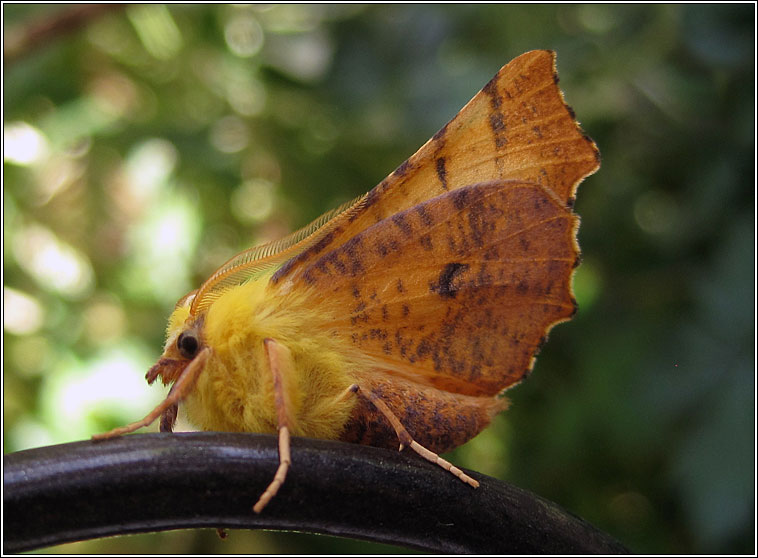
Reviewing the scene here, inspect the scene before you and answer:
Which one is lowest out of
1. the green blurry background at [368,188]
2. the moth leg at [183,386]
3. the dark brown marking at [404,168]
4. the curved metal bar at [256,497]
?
the curved metal bar at [256,497]

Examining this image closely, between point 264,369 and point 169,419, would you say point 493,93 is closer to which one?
point 264,369

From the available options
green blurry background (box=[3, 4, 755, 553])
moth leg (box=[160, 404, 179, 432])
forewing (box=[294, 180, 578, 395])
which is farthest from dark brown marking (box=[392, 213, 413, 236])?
green blurry background (box=[3, 4, 755, 553])

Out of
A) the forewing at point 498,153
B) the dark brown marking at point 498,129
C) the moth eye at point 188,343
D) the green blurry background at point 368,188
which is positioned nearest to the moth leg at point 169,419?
the moth eye at point 188,343

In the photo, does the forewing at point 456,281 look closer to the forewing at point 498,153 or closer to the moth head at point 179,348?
the forewing at point 498,153

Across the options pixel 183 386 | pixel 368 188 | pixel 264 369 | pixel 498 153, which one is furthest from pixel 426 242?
pixel 368 188

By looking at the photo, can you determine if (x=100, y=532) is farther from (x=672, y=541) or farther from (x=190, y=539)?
(x=672, y=541)

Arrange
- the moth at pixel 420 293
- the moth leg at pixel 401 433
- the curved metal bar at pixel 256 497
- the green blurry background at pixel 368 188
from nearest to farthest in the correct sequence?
the curved metal bar at pixel 256 497, the moth leg at pixel 401 433, the moth at pixel 420 293, the green blurry background at pixel 368 188
